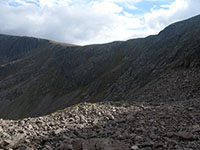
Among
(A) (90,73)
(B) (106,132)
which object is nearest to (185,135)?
(B) (106,132)

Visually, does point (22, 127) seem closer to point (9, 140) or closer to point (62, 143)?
point (9, 140)

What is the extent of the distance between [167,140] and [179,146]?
84cm

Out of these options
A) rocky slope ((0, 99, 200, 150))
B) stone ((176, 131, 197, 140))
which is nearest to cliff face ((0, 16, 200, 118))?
Result: rocky slope ((0, 99, 200, 150))

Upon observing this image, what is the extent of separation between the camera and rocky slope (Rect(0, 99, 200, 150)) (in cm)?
895

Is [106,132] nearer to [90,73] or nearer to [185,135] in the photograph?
[185,135]

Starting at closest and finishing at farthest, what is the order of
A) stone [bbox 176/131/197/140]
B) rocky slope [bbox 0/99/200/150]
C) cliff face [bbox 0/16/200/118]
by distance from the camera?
rocky slope [bbox 0/99/200/150] < stone [bbox 176/131/197/140] < cliff face [bbox 0/16/200/118]

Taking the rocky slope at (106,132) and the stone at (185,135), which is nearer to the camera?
the rocky slope at (106,132)

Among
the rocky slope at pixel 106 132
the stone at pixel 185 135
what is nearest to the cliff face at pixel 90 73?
the rocky slope at pixel 106 132

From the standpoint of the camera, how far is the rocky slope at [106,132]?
8.95 m

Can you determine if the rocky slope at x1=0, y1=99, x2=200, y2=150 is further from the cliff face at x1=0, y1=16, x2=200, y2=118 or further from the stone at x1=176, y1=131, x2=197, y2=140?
the cliff face at x1=0, y1=16, x2=200, y2=118

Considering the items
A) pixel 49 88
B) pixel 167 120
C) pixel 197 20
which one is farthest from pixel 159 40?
pixel 167 120

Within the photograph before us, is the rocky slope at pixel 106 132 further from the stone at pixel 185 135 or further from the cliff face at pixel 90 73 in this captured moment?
the cliff face at pixel 90 73

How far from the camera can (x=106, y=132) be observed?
11.0m

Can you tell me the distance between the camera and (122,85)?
82375 millimetres
